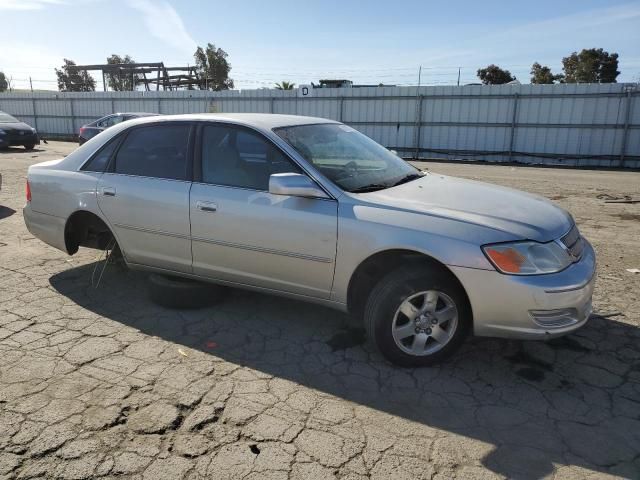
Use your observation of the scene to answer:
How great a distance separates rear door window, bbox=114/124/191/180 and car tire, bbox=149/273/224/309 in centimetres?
89

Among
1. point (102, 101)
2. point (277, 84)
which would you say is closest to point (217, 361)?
point (102, 101)

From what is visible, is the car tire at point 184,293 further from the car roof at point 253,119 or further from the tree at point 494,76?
the tree at point 494,76

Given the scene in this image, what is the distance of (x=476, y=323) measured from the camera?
122 inches

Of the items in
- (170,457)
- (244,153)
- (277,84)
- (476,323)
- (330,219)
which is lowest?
(170,457)

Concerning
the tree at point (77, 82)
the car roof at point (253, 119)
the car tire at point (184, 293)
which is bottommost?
the car tire at point (184, 293)

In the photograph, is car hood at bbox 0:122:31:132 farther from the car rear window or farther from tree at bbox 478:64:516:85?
tree at bbox 478:64:516:85

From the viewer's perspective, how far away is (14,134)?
1858 centimetres

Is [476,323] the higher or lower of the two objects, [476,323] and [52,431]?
the higher

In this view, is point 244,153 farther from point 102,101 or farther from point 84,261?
point 102,101

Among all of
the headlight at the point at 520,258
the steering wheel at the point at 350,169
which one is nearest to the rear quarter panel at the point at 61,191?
the steering wheel at the point at 350,169

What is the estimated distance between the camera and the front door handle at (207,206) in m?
3.80

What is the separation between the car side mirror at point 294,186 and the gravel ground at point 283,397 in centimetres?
113

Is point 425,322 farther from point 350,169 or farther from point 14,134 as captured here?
point 14,134

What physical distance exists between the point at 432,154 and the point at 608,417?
18638mm
